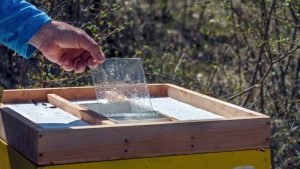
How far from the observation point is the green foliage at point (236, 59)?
447cm

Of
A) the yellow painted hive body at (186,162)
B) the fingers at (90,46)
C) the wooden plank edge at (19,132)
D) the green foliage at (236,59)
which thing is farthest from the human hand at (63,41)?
the green foliage at (236,59)

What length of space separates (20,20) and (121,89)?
453mm

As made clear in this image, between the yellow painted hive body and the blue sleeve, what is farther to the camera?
the blue sleeve

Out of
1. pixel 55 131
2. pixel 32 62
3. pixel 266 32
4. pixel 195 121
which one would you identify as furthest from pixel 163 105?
pixel 266 32

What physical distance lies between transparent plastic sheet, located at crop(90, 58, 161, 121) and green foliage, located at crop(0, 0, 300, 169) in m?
1.20

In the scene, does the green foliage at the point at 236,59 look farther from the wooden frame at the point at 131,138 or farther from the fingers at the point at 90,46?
the wooden frame at the point at 131,138

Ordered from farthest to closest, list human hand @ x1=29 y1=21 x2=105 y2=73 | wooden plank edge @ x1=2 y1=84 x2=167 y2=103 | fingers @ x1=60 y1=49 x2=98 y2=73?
wooden plank edge @ x1=2 y1=84 x2=167 y2=103, fingers @ x1=60 y1=49 x2=98 y2=73, human hand @ x1=29 y1=21 x2=105 y2=73

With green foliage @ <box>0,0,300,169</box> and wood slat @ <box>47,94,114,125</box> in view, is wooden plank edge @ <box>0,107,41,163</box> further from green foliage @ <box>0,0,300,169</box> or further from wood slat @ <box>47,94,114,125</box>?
green foliage @ <box>0,0,300,169</box>

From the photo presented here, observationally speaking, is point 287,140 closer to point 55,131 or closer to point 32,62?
point 32,62

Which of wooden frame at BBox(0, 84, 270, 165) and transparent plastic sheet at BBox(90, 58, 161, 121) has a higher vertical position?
transparent plastic sheet at BBox(90, 58, 161, 121)

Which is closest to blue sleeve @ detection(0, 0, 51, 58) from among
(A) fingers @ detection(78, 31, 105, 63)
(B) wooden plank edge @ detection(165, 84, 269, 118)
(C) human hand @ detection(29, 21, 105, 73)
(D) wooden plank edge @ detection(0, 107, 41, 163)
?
(C) human hand @ detection(29, 21, 105, 73)

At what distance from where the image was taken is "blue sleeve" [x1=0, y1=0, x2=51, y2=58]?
267 centimetres

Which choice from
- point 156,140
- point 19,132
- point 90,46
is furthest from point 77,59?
point 156,140

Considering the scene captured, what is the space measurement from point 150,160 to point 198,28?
470 cm
